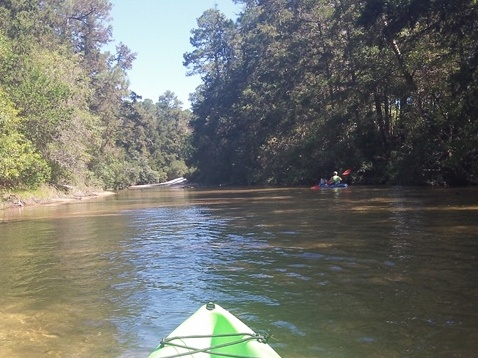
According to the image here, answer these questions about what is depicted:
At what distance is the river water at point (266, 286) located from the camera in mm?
4715

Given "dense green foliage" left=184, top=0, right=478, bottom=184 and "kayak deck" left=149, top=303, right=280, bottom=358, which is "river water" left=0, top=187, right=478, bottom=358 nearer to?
"kayak deck" left=149, top=303, right=280, bottom=358

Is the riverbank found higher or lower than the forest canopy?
lower

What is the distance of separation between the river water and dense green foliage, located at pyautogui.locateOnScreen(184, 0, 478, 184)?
12190 millimetres

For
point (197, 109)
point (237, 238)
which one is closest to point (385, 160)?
point (237, 238)

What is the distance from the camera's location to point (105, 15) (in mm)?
64125

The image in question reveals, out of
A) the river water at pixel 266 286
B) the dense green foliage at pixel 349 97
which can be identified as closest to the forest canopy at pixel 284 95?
the dense green foliage at pixel 349 97

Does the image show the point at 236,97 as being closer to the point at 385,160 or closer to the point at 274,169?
the point at 274,169

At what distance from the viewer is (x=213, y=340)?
12.5 ft

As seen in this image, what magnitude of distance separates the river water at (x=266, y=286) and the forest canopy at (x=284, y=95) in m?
12.5

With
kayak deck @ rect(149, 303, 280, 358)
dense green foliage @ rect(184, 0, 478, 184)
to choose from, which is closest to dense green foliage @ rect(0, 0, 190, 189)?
dense green foliage @ rect(184, 0, 478, 184)

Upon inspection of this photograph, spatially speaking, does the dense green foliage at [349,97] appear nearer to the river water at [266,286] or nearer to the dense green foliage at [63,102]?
the river water at [266,286]

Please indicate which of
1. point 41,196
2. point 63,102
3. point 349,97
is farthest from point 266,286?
point 63,102

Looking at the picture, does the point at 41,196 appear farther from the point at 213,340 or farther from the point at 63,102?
→ the point at 213,340

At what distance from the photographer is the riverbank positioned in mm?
25266
